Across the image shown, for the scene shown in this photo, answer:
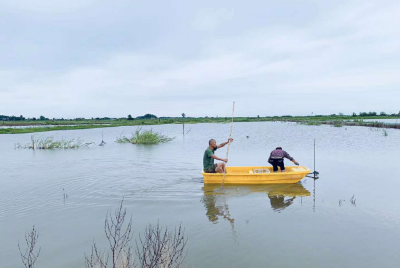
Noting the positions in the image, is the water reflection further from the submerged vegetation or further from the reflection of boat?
the submerged vegetation

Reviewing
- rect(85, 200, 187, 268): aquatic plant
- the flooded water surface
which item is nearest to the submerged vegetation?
the flooded water surface

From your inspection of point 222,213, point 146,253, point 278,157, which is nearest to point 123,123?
point 278,157

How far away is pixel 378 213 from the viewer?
26.5 ft

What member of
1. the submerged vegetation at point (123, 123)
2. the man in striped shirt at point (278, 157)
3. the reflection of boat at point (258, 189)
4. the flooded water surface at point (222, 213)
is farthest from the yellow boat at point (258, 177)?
the submerged vegetation at point (123, 123)

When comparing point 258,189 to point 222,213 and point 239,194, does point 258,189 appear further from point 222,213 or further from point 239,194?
point 222,213

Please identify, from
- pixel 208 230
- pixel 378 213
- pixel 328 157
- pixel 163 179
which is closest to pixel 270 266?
pixel 208 230

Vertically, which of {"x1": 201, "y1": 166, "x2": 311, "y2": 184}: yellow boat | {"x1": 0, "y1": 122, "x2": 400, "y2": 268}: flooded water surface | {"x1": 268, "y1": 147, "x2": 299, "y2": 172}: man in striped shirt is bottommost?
{"x1": 0, "y1": 122, "x2": 400, "y2": 268}: flooded water surface

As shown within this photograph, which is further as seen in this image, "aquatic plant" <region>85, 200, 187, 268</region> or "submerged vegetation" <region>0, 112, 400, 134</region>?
"submerged vegetation" <region>0, 112, 400, 134</region>

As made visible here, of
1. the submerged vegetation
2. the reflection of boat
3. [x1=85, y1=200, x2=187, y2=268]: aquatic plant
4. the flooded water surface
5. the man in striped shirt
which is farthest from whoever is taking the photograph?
the submerged vegetation

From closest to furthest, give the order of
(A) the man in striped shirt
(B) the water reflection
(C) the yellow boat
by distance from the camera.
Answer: (B) the water reflection
(C) the yellow boat
(A) the man in striped shirt

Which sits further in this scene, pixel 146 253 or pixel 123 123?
pixel 123 123

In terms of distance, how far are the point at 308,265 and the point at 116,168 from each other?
12543 millimetres

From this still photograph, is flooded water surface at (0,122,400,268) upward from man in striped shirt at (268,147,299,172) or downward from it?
downward

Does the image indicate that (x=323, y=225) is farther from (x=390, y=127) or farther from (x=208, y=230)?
(x=390, y=127)
